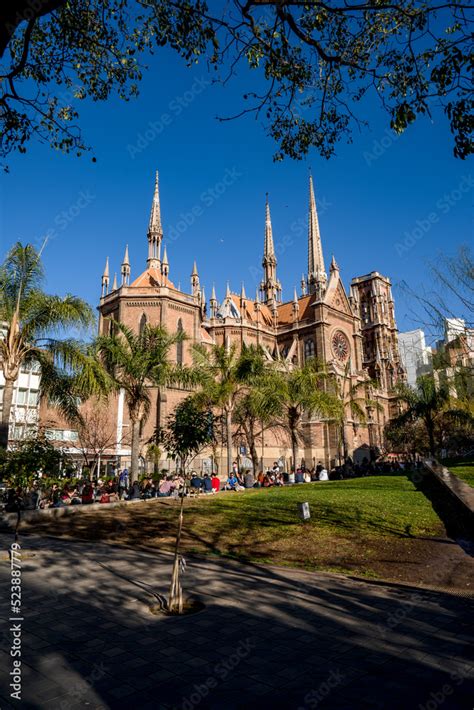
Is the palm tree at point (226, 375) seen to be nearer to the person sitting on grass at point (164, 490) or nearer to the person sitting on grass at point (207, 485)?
the person sitting on grass at point (207, 485)

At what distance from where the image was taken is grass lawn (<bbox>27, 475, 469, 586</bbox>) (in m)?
8.88

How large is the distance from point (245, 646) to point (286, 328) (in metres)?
54.5

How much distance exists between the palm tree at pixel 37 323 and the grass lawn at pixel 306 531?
4848mm

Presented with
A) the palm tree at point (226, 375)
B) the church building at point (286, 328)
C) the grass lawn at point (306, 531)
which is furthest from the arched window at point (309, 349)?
the grass lawn at point (306, 531)

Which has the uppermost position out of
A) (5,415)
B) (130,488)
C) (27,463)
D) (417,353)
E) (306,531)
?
(417,353)

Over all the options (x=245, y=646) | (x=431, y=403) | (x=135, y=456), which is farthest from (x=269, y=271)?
(x=245, y=646)

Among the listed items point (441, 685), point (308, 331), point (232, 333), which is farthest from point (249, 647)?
point (308, 331)

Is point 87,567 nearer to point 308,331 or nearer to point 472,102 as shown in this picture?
point 472,102

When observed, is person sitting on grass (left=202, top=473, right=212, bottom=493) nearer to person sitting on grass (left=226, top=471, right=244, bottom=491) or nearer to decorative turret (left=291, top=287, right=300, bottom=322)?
person sitting on grass (left=226, top=471, right=244, bottom=491)

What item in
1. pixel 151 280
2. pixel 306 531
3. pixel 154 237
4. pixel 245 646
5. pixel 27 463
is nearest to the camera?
pixel 245 646

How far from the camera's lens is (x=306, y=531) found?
448 inches

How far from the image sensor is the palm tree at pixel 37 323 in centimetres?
1577

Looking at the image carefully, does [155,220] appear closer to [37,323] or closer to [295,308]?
[295,308]

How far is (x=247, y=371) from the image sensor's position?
1086 inches
